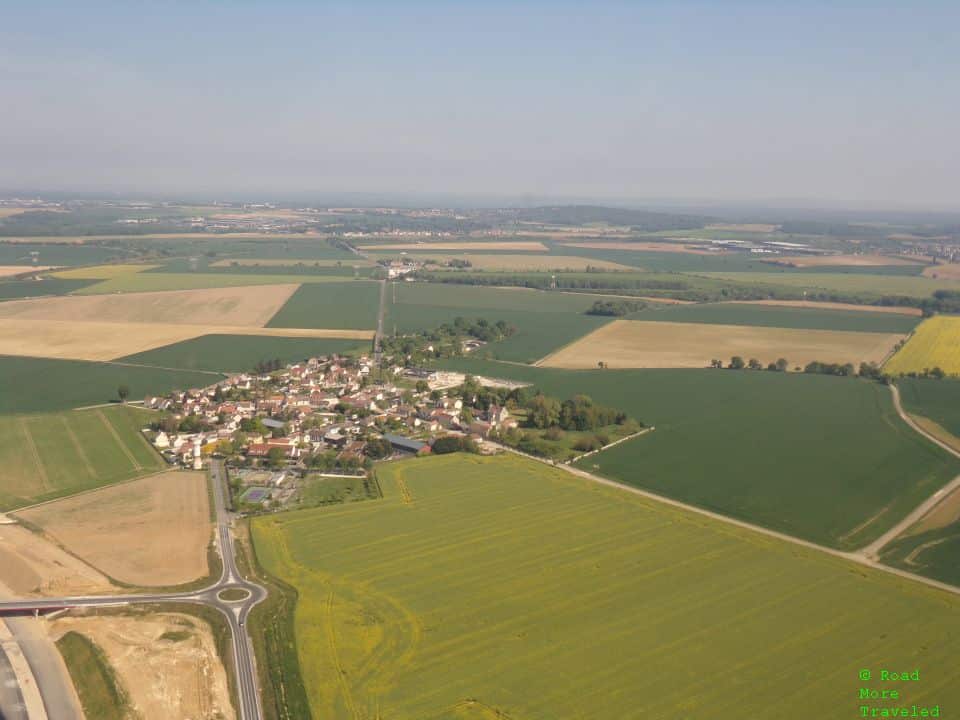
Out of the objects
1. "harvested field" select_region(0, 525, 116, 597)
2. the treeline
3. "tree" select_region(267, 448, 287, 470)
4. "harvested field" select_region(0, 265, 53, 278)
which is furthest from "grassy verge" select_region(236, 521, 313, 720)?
"harvested field" select_region(0, 265, 53, 278)

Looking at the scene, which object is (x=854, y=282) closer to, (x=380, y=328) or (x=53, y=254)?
(x=380, y=328)

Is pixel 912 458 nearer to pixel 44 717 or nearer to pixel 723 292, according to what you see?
pixel 44 717

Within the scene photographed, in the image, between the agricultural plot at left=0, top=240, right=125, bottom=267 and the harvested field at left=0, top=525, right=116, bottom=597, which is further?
the agricultural plot at left=0, top=240, right=125, bottom=267

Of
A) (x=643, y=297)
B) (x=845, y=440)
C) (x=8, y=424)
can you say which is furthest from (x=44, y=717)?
(x=643, y=297)

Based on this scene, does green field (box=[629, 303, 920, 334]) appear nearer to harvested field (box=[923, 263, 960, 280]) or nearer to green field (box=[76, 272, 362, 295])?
harvested field (box=[923, 263, 960, 280])

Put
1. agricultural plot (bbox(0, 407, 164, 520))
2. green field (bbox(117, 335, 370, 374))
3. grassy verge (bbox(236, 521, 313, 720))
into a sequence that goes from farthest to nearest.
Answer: green field (bbox(117, 335, 370, 374)) → agricultural plot (bbox(0, 407, 164, 520)) → grassy verge (bbox(236, 521, 313, 720))
